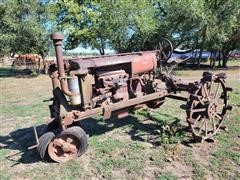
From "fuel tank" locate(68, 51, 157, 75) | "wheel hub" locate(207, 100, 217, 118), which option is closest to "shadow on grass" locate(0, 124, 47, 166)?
"fuel tank" locate(68, 51, 157, 75)

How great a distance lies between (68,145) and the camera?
4121 mm

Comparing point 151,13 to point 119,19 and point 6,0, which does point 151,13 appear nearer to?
point 119,19

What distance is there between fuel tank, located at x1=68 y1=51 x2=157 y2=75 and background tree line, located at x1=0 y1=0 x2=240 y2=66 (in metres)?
10.1

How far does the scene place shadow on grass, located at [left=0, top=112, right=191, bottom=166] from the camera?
4547 millimetres

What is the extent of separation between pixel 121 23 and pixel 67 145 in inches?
477

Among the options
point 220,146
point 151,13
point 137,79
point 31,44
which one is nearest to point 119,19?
point 151,13

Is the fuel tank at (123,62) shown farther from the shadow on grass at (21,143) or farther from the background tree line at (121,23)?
the background tree line at (121,23)

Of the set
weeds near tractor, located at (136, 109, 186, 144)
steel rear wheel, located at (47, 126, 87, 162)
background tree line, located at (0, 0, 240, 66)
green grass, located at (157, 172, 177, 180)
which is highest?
background tree line, located at (0, 0, 240, 66)

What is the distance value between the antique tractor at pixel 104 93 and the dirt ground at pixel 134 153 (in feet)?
0.85

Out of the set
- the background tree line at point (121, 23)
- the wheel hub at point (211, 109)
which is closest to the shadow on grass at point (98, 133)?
the wheel hub at point (211, 109)

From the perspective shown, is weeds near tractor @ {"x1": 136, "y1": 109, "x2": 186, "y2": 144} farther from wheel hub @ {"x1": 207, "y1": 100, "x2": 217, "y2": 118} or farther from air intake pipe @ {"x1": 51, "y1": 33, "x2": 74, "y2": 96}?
air intake pipe @ {"x1": 51, "y1": 33, "x2": 74, "y2": 96}

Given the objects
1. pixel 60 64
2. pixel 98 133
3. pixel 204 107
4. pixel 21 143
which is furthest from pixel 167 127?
pixel 21 143

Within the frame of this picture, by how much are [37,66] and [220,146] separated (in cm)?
1927

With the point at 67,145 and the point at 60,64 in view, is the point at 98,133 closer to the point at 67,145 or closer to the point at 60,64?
the point at 67,145
